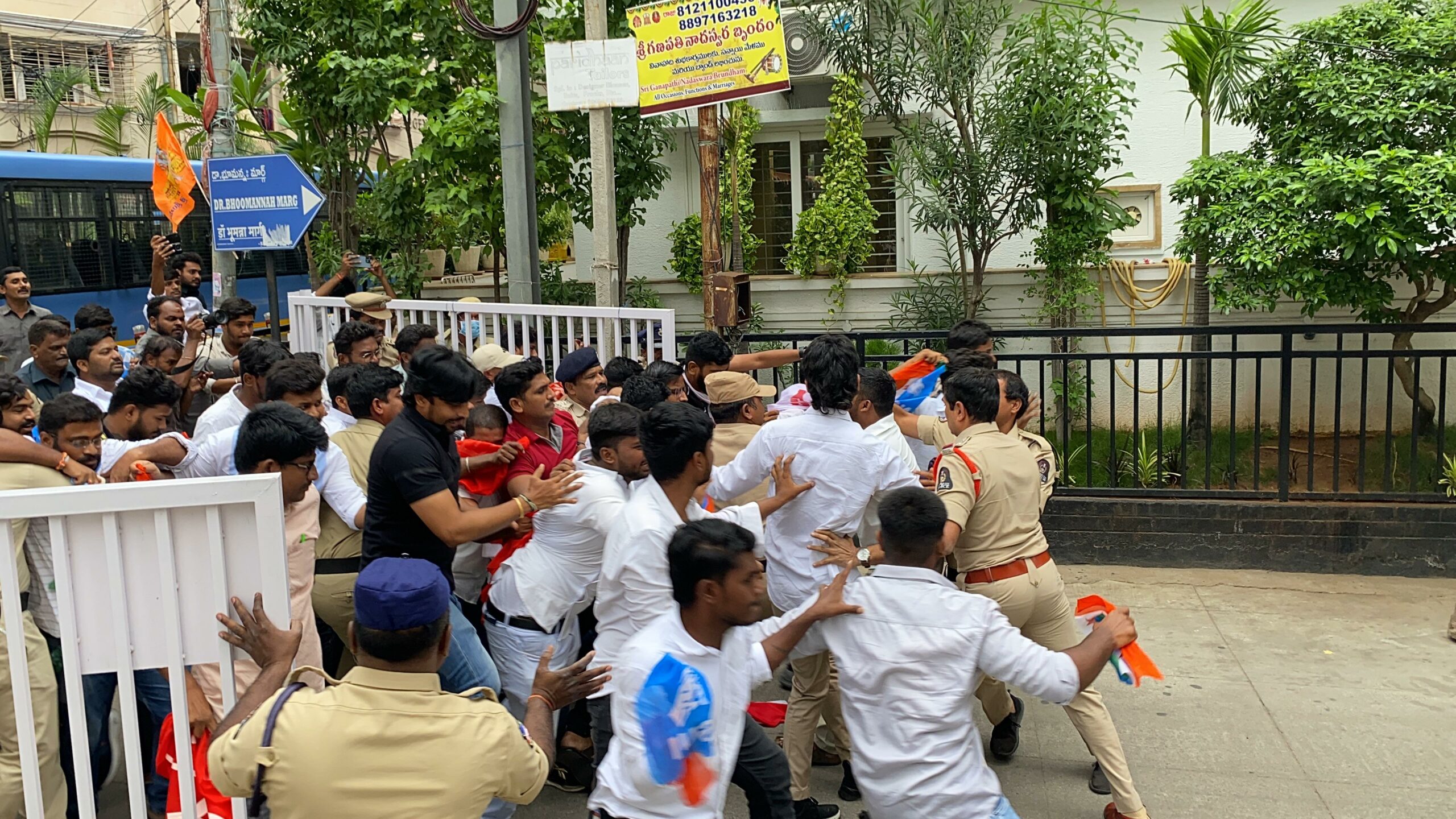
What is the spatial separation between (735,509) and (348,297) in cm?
397

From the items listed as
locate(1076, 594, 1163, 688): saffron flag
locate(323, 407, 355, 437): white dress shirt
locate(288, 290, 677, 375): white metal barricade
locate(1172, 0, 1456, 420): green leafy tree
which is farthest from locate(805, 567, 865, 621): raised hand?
locate(1172, 0, 1456, 420): green leafy tree

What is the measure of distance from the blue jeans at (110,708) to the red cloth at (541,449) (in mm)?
1295

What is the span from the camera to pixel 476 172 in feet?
29.9

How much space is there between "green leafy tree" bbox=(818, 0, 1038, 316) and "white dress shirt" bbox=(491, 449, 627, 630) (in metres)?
6.40

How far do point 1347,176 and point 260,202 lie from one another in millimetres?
6678

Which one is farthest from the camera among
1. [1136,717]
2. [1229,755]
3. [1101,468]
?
[1101,468]

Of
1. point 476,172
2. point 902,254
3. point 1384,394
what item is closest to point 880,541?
point 476,172

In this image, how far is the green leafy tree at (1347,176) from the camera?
22.4 feet

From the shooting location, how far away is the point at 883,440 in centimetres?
459

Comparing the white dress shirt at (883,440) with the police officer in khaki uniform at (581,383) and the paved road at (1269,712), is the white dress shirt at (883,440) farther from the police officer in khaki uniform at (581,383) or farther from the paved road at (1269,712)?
the police officer in khaki uniform at (581,383)

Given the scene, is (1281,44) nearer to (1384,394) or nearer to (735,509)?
(1384,394)

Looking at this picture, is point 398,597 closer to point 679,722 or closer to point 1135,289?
point 679,722

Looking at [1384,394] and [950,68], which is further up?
[950,68]

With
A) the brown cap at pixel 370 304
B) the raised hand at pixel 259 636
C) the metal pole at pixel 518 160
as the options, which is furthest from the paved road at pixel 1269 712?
the brown cap at pixel 370 304
